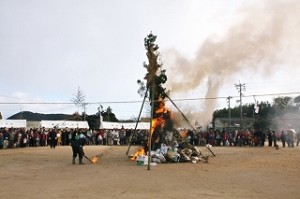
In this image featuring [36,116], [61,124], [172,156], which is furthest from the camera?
[36,116]

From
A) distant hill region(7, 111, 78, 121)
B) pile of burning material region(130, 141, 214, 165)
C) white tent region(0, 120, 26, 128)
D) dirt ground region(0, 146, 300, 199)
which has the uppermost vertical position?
distant hill region(7, 111, 78, 121)

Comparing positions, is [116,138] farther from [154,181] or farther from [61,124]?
[154,181]

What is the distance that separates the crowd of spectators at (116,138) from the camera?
1283 inches

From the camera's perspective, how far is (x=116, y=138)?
3925 cm

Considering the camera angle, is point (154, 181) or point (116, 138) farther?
point (116, 138)

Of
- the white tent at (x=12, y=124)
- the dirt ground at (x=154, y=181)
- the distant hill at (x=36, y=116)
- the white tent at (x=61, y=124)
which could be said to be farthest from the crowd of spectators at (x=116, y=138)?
the distant hill at (x=36, y=116)

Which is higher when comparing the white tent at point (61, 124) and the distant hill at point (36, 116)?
the distant hill at point (36, 116)

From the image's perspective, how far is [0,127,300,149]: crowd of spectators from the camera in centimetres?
3259

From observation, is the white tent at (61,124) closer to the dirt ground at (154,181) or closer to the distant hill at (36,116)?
the dirt ground at (154,181)

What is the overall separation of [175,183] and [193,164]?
6.39 meters

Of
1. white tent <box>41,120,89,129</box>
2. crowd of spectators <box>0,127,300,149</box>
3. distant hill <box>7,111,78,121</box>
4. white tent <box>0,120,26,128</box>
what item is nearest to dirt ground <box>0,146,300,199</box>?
crowd of spectators <box>0,127,300,149</box>

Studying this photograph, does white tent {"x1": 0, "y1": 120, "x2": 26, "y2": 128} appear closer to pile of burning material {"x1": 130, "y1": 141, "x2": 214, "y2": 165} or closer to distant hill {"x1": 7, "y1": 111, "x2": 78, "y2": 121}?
pile of burning material {"x1": 130, "y1": 141, "x2": 214, "y2": 165}

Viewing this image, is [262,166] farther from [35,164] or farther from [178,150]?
[35,164]

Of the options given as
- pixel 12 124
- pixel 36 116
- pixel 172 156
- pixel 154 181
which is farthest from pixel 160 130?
pixel 36 116
